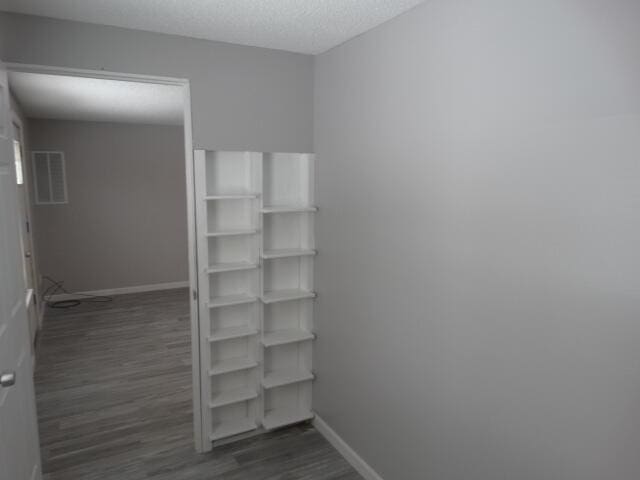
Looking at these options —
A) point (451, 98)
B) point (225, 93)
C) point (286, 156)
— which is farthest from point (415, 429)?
point (225, 93)

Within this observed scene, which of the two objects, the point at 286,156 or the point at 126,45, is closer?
the point at 126,45

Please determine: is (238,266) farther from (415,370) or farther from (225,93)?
(415,370)

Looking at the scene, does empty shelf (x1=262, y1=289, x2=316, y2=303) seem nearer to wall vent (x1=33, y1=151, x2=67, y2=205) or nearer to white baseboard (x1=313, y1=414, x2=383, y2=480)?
white baseboard (x1=313, y1=414, x2=383, y2=480)

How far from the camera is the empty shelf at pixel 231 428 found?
2721mm

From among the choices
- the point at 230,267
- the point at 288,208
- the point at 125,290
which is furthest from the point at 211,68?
the point at 125,290

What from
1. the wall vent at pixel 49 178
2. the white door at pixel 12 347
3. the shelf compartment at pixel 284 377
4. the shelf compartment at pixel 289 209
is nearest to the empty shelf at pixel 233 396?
the shelf compartment at pixel 284 377

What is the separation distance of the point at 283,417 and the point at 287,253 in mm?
1103

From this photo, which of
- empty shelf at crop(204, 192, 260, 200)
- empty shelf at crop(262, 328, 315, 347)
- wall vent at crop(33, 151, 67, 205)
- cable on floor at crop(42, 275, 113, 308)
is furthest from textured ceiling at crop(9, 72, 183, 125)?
cable on floor at crop(42, 275, 113, 308)

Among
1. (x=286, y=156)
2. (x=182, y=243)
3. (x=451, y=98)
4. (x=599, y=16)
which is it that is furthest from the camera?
(x=182, y=243)

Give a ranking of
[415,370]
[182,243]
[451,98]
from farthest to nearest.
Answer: [182,243] < [415,370] < [451,98]

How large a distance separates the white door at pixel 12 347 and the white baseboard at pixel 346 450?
5.20ft

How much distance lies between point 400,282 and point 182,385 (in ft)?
7.37

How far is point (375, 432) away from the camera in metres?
2.41

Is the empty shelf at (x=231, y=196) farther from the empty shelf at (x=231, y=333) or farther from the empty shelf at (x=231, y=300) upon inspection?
the empty shelf at (x=231, y=333)
